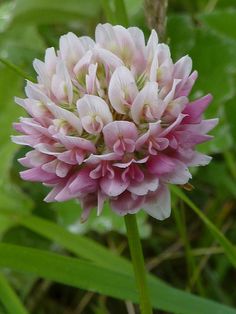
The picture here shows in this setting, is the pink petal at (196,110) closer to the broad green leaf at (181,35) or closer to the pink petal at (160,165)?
the pink petal at (160,165)

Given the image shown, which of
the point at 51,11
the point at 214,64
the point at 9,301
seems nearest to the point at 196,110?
the point at 9,301

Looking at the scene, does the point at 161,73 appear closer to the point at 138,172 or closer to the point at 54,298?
the point at 138,172

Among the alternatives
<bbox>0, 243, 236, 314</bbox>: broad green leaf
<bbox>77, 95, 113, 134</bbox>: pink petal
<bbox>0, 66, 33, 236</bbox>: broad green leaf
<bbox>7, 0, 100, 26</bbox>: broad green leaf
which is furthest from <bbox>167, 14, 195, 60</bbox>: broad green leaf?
<bbox>77, 95, 113, 134</bbox>: pink petal

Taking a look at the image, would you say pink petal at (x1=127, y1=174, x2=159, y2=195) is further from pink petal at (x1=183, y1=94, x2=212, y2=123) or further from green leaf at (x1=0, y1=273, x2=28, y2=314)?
green leaf at (x1=0, y1=273, x2=28, y2=314)

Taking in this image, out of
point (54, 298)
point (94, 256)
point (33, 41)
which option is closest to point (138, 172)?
point (94, 256)

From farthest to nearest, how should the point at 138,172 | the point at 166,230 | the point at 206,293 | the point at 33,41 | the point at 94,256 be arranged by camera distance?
the point at 33,41, the point at 166,230, the point at 206,293, the point at 94,256, the point at 138,172
